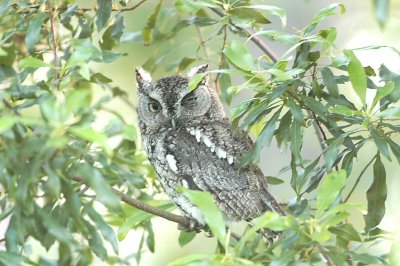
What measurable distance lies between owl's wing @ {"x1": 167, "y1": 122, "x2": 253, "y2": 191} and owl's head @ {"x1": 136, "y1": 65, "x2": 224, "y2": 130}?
137mm

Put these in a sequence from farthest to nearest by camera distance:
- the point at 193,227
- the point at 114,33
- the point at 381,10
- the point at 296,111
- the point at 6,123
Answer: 1. the point at 193,227
2. the point at 114,33
3. the point at 296,111
4. the point at 6,123
5. the point at 381,10

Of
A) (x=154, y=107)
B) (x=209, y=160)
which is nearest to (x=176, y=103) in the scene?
(x=154, y=107)

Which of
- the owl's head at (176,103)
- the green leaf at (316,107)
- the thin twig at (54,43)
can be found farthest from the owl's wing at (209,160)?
the thin twig at (54,43)

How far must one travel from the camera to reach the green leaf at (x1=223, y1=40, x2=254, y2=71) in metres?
2.46

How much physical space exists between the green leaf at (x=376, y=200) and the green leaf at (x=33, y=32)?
123 cm

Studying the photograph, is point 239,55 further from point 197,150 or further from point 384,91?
point 197,150

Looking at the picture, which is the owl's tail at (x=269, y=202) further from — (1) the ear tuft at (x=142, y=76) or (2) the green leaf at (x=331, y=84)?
(1) the ear tuft at (x=142, y=76)

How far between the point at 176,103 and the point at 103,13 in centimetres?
78

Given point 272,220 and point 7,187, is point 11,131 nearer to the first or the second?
point 7,187

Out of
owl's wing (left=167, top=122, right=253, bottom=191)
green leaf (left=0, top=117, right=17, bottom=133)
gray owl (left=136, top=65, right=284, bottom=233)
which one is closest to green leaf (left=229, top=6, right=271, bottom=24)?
gray owl (left=136, top=65, right=284, bottom=233)

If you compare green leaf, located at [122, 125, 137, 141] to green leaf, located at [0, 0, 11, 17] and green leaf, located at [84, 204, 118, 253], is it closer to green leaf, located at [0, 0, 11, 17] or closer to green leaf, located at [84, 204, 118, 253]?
green leaf, located at [84, 204, 118, 253]

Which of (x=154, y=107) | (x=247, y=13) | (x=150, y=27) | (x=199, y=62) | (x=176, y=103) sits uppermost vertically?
(x=247, y=13)

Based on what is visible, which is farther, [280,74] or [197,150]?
[197,150]

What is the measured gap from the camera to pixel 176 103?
349 cm
